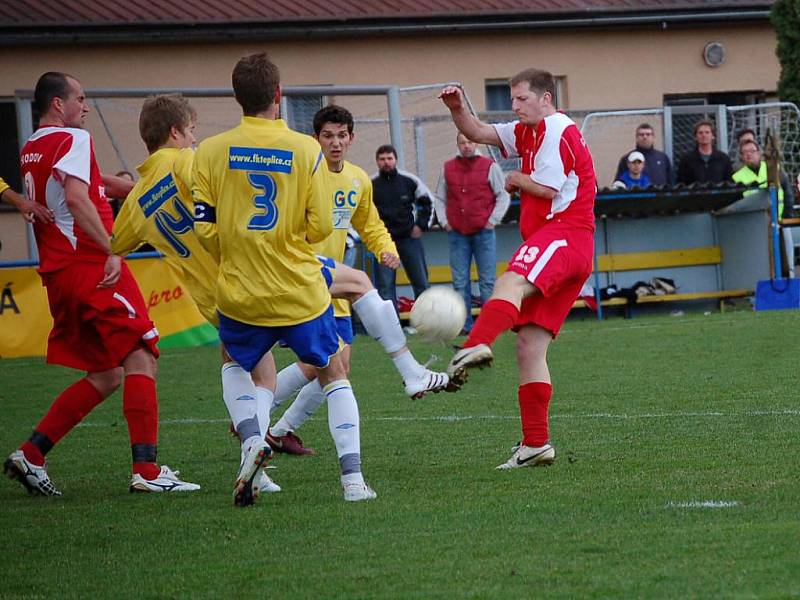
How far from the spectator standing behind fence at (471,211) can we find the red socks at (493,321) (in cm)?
1015

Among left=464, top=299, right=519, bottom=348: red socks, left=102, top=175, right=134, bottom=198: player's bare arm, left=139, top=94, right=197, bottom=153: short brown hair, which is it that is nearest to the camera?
left=464, top=299, right=519, bottom=348: red socks

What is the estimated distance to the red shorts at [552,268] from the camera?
6.89 m

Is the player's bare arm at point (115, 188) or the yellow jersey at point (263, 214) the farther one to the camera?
the player's bare arm at point (115, 188)

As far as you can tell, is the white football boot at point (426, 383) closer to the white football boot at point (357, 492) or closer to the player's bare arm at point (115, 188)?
the white football boot at point (357, 492)

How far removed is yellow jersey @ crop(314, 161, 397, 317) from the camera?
8.24 metres

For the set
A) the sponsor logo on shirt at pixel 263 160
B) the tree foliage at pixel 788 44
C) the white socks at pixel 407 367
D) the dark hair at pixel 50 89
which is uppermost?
the tree foliage at pixel 788 44

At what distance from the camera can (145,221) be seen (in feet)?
22.8

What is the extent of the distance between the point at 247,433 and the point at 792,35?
Result: 18.7 m

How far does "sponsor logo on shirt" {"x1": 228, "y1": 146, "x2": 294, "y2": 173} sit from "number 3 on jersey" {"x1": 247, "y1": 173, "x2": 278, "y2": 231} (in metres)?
0.04

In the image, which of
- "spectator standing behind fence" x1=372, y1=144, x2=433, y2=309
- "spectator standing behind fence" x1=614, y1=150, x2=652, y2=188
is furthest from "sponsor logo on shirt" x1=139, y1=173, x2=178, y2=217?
"spectator standing behind fence" x1=614, y1=150, x2=652, y2=188

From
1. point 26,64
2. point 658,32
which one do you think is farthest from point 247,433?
point 658,32

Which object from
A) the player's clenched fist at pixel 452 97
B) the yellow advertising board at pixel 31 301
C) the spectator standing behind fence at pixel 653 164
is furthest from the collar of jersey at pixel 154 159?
the spectator standing behind fence at pixel 653 164

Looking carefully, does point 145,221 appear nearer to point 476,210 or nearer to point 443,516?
point 443,516

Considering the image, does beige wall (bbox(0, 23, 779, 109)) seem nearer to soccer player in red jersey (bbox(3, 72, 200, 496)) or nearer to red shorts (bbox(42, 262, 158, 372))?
soccer player in red jersey (bbox(3, 72, 200, 496))
